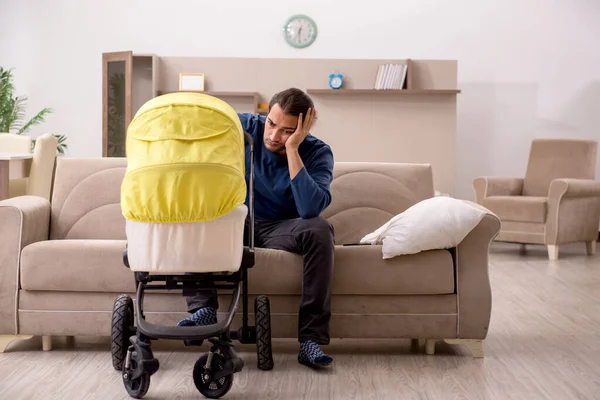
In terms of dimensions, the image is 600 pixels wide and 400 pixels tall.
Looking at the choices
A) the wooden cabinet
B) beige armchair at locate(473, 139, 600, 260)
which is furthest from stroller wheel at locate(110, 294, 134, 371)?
the wooden cabinet

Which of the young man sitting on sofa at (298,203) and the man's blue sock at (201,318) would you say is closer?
the man's blue sock at (201,318)

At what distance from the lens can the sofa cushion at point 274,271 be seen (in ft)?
9.72

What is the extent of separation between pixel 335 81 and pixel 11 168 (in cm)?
348

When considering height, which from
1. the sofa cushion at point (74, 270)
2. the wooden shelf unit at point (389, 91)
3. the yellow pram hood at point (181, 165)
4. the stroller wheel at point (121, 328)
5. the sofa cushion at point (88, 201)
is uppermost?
the wooden shelf unit at point (389, 91)

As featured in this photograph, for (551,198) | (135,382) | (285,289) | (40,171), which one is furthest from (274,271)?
(551,198)

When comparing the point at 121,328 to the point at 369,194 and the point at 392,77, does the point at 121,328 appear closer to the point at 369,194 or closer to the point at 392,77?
the point at 369,194

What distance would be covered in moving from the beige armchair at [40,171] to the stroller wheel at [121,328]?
2.39 meters

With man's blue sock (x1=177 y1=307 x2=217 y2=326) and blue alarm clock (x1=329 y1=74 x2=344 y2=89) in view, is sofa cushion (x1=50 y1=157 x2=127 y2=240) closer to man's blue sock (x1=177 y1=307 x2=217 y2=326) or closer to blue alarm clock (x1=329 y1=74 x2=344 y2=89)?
man's blue sock (x1=177 y1=307 x2=217 y2=326)

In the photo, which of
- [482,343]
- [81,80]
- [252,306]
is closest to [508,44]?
[81,80]

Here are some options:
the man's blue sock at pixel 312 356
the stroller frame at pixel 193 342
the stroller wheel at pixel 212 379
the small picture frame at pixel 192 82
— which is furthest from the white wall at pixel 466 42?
the stroller wheel at pixel 212 379

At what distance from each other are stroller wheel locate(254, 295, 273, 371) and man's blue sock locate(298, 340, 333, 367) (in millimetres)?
119

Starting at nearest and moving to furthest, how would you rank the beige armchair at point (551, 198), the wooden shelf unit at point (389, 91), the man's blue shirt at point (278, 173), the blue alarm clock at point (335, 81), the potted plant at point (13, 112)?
the man's blue shirt at point (278, 173), the beige armchair at point (551, 198), the wooden shelf unit at point (389, 91), the blue alarm clock at point (335, 81), the potted plant at point (13, 112)

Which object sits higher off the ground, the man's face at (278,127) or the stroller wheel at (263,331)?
the man's face at (278,127)

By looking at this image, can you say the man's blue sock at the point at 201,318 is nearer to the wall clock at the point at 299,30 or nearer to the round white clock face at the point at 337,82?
the round white clock face at the point at 337,82
